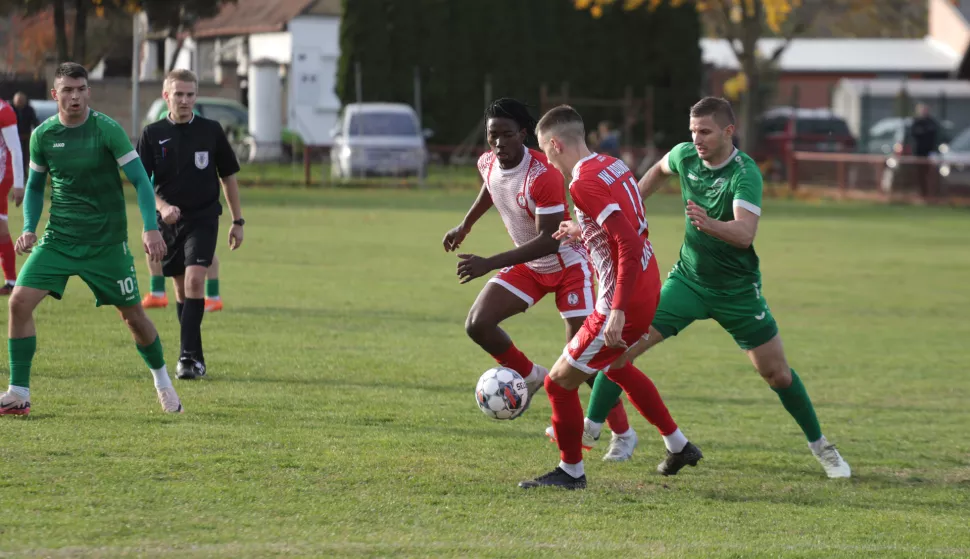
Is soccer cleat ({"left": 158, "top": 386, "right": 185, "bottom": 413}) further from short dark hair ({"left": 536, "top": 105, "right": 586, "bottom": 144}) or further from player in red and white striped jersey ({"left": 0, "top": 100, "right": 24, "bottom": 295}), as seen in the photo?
player in red and white striped jersey ({"left": 0, "top": 100, "right": 24, "bottom": 295})

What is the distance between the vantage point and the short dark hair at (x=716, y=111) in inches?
278

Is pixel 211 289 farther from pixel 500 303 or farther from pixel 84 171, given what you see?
pixel 500 303

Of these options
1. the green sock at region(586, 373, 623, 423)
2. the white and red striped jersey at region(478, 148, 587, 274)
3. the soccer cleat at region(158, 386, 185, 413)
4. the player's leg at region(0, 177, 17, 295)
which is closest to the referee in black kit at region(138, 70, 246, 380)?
the soccer cleat at region(158, 386, 185, 413)

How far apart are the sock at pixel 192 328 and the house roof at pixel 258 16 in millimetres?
42972

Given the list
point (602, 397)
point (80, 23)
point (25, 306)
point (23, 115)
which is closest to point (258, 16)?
point (80, 23)

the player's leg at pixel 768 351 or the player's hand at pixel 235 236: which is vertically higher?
the player's hand at pixel 235 236

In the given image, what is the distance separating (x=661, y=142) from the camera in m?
48.7

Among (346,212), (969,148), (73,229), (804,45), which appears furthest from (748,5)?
(73,229)

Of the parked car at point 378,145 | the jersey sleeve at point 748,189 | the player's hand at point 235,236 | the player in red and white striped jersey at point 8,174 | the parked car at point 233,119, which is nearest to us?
the jersey sleeve at point 748,189

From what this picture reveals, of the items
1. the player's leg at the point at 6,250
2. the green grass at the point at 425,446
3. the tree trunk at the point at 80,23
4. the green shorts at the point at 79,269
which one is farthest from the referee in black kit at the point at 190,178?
the tree trunk at the point at 80,23

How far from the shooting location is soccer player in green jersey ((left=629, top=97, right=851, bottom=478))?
7113mm

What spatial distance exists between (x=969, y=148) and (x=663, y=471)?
27857mm

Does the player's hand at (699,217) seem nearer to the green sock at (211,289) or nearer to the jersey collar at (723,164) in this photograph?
the jersey collar at (723,164)

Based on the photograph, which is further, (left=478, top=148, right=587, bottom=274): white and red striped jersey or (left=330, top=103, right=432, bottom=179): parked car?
(left=330, top=103, right=432, bottom=179): parked car
